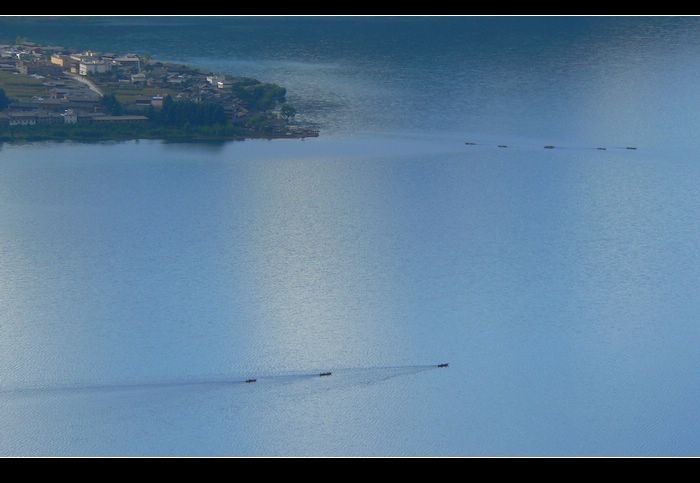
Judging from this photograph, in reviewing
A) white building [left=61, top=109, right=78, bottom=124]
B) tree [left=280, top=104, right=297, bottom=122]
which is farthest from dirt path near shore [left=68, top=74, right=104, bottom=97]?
tree [left=280, top=104, right=297, bottom=122]

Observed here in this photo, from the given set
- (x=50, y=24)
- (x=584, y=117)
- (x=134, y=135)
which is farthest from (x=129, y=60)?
(x=584, y=117)

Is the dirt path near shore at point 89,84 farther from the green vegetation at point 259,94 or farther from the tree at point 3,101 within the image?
the green vegetation at point 259,94

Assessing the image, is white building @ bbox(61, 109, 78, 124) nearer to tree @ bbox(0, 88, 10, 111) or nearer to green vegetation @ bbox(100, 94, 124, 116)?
green vegetation @ bbox(100, 94, 124, 116)

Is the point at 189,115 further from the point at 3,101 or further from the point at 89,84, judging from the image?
the point at 3,101

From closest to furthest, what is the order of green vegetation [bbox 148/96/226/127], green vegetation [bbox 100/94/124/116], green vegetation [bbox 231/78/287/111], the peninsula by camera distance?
1. the peninsula
2. green vegetation [bbox 148/96/226/127]
3. green vegetation [bbox 100/94/124/116]
4. green vegetation [bbox 231/78/287/111]

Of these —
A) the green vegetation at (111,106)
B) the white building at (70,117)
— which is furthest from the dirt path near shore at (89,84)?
the white building at (70,117)

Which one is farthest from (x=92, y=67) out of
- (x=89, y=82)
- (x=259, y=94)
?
(x=259, y=94)

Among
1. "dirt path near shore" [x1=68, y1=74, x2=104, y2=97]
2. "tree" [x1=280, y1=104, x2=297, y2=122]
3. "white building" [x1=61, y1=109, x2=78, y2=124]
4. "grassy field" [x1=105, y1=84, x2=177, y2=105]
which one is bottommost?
"white building" [x1=61, y1=109, x2=78, y2=124]

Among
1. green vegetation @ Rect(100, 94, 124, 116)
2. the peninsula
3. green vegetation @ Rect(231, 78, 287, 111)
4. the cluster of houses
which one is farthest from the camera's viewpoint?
green vegetation @ Rect(231, 78, 287, 111)
